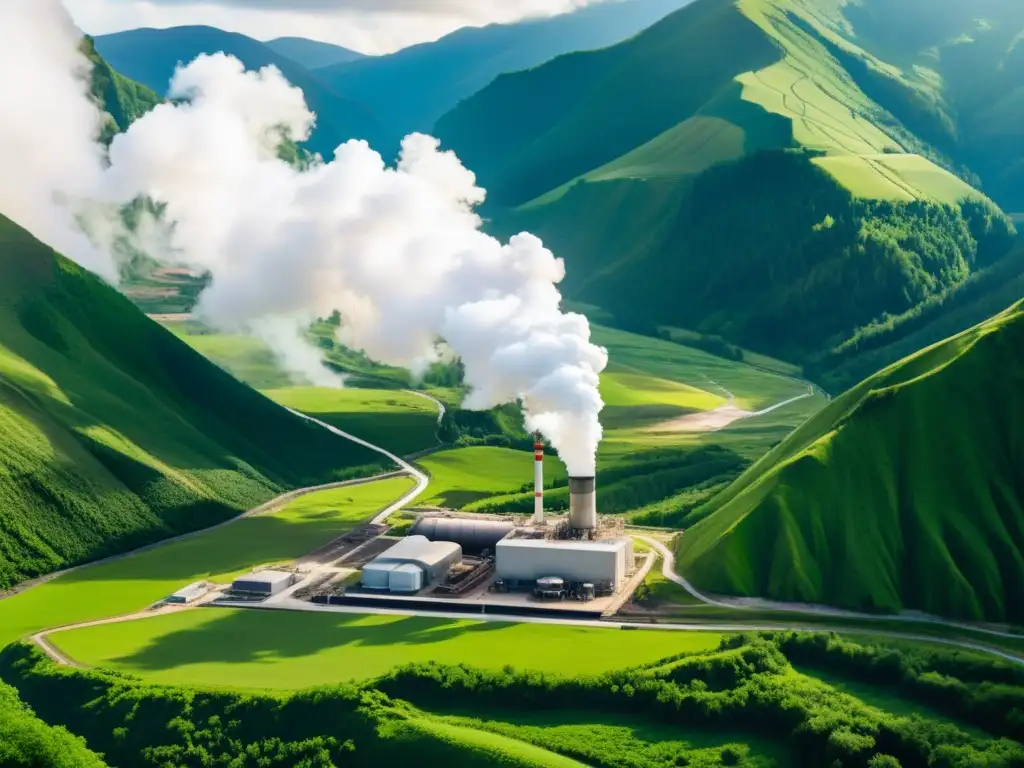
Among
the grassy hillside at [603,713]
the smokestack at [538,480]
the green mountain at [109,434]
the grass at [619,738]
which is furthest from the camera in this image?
the green mountain at [109,434]

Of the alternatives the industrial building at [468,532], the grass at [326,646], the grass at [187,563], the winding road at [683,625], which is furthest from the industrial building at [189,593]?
the industrial building at [468,532]

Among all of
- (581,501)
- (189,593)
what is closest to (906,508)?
(581,501)

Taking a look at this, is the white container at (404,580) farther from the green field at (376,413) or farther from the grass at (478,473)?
the green field at (376,413)

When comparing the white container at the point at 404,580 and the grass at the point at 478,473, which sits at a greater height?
the grass at the point at 478,473

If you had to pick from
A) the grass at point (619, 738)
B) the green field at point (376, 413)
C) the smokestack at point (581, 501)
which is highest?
the green field at point (376, 413)

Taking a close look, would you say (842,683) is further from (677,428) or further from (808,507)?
(677,428)

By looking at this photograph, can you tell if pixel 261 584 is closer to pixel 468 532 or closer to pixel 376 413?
pixel 468 532

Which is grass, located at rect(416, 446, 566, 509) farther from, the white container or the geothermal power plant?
the white container
